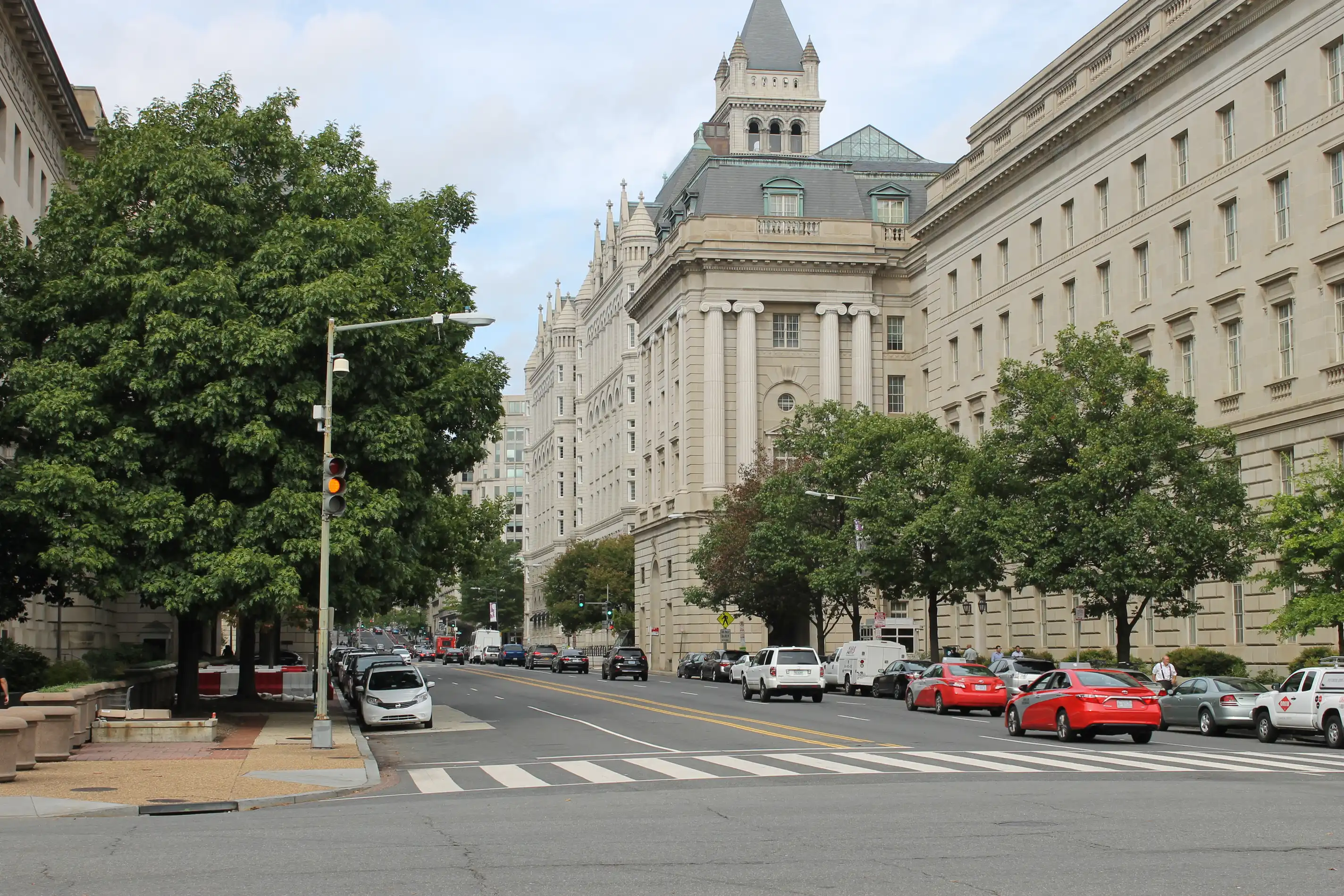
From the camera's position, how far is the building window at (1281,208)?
45.7 metres

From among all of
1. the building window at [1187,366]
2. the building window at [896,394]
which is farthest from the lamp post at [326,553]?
the building window at [896,394]

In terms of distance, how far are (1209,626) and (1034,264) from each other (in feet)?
64.3

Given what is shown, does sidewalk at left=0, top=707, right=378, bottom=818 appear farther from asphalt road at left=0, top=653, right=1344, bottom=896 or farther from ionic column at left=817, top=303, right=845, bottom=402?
ionic column at left=817, top=303, right=845, bottom=402

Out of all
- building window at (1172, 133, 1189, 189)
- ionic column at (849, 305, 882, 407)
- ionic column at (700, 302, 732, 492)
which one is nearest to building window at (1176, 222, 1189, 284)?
building window at (1172, 133, 1189, 189)

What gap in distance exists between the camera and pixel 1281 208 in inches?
1811

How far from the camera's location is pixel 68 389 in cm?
3294

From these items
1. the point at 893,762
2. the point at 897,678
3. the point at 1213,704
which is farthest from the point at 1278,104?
the point at 893,762

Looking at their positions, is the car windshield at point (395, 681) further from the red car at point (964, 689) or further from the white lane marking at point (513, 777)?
the red car at point (964, 689)

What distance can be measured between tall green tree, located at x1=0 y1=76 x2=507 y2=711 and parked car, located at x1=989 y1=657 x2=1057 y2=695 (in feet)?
54.0

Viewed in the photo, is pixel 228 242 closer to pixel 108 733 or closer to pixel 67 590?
pixel 67 590

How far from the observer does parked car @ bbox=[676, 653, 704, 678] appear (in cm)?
7875

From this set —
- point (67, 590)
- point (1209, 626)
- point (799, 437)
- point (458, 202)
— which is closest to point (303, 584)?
point (67, 590)

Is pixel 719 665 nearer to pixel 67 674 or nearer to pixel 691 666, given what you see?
pixel 691 666

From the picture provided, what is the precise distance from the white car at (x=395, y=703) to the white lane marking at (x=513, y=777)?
426 inches
